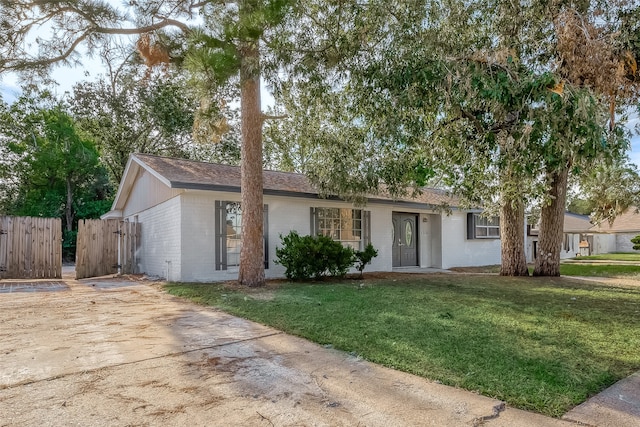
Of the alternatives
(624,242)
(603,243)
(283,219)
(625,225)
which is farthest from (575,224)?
(283,219)

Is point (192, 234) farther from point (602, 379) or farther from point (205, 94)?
point (602, 379)

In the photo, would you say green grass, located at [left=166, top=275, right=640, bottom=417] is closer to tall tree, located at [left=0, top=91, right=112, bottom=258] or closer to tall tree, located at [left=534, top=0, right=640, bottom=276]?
tall tree, located at [left=534, top=0, right=640, bottom=276]

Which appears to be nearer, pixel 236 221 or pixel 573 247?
pixel 236 221

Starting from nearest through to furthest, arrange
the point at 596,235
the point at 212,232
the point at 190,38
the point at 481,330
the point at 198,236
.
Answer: the point at 481,330
the point at 190,38
the point at 198,236
the point at 212,232
the point at 596,235

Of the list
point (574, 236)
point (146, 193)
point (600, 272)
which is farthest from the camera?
point (574, 236)

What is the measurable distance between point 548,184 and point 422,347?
7.80 meters

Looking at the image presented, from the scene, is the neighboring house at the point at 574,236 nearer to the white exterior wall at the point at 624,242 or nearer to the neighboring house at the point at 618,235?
the neighboring house at the point at 618,235

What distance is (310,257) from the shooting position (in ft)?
32.9

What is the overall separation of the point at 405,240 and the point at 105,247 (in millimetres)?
10222

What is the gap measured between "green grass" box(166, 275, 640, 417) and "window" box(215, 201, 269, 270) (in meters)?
2.11

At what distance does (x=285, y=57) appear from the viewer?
24.1ft

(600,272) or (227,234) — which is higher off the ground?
(227,234)

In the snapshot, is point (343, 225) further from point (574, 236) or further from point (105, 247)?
point (574, 236)

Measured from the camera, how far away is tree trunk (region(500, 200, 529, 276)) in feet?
36.9
